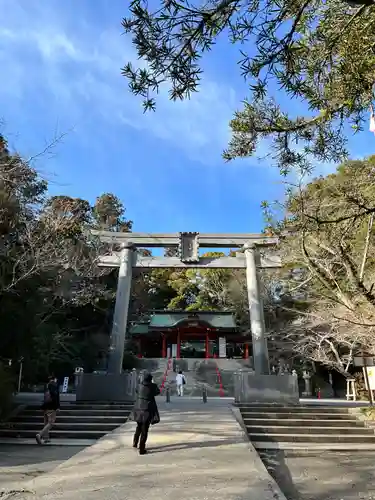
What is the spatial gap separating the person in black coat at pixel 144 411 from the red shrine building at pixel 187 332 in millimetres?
20010

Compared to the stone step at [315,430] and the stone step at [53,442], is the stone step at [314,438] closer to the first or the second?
the stone step at [315,430]

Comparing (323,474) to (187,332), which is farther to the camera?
(187,332)

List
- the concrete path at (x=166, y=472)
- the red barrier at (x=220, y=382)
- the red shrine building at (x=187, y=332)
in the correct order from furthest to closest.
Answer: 1. the red shrine building at (x=187, y=332)
2. the red barrier at (x=220, y=382)
3. the concrete path at (x=166, y=472)

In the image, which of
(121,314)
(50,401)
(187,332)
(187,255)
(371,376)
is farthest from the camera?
(187,332)

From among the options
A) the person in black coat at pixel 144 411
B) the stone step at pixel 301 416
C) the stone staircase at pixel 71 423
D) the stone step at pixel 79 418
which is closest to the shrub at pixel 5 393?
the stone staircase at pixel 71 423

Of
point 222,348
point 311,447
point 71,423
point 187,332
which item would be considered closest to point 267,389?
point 311,447

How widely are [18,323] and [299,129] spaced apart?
32.5ft

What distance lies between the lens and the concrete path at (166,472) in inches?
145

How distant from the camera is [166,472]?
179 inches

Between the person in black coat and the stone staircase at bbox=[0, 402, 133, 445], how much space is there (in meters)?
3.43

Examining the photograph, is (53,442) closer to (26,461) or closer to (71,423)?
(71,423)

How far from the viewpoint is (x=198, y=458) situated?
5.35 m

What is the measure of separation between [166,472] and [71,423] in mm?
5855

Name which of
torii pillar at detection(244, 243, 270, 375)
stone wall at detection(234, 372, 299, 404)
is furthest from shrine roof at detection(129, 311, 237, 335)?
stone wall at detection(234, 372, 299, 404)
